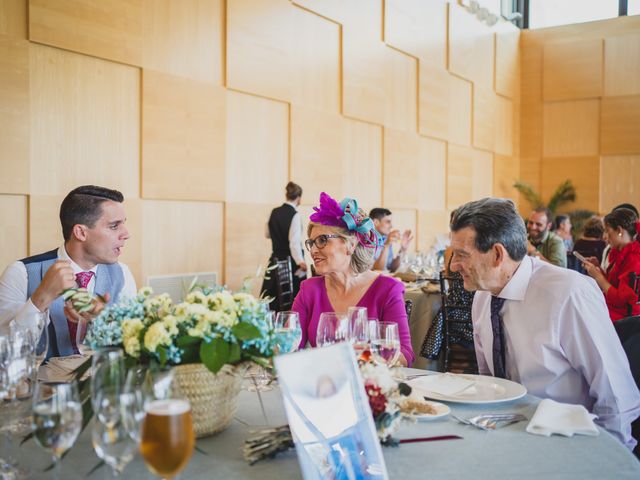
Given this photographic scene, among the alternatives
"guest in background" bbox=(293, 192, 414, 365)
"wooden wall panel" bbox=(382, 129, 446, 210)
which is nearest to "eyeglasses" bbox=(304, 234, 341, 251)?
"guest in background" bbox=(293, 192, 414, 365)

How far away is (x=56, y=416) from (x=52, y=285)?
1263 millimetres

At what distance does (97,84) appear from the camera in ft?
19.3

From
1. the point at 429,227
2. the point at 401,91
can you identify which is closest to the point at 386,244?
the point at 401,91

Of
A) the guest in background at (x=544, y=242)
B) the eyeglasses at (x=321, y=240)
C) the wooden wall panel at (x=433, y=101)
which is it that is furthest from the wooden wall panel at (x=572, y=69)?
the eyeglasses at (x=321, y=240)

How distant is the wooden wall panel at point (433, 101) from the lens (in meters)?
10.8

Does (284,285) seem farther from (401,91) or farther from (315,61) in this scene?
(401,91)

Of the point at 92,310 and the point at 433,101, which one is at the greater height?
the point at 433,101

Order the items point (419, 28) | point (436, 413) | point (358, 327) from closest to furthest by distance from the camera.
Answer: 1. point (436, 413)
2. point (358, 327)
3. point (419, 28)

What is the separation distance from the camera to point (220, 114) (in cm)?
713

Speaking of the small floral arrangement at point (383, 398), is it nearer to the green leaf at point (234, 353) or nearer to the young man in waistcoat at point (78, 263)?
the green leaf at point (234, 353)

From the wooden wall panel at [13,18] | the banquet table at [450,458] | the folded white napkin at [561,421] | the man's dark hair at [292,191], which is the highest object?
the wooden wall panel at [13,18]

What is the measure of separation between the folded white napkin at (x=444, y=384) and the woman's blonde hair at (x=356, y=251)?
1068 mm

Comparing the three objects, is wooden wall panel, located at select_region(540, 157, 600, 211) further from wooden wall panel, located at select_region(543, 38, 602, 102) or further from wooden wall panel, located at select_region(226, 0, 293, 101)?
wooden wall panel, located at select_region(226, 0, 293, 101)

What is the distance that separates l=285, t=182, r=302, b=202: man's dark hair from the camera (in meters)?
7.33
